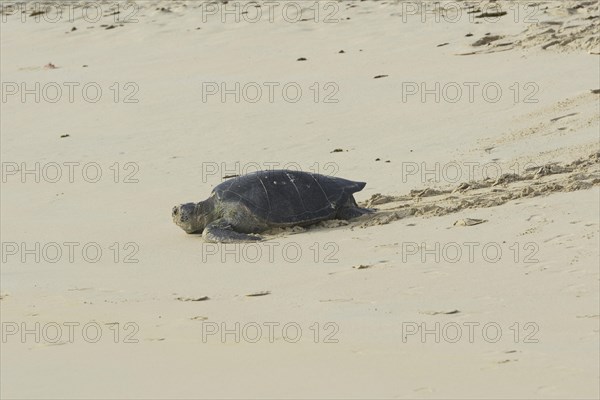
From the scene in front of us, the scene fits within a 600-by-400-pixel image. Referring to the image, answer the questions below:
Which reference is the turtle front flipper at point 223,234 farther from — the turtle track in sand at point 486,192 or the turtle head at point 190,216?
the turtle track in sand at point 486,192

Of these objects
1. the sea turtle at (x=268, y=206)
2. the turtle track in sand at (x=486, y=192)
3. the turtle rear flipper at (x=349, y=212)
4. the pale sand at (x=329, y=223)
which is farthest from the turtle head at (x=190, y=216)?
the turtle track in sand at (x=486, y=192)

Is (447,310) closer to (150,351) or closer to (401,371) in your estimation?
(401,371)

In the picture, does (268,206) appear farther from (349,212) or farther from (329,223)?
(349,212)

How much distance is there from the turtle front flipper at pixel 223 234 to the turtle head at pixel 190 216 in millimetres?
136

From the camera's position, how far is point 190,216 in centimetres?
918

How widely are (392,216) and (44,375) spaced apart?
138 inches

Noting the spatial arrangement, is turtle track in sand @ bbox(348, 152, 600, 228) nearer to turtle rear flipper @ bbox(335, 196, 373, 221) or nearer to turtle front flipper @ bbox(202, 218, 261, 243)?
turtle rear flipper @ bbox(335, 196, 373, 221)

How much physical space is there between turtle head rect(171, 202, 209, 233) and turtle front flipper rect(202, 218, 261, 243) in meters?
0.14

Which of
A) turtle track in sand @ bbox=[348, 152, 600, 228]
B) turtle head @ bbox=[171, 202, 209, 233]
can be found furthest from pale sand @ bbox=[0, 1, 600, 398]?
turtle head @ bbox=[171, 202, 209, 233]

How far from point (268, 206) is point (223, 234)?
0.44m

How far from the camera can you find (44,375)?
19.5 ft

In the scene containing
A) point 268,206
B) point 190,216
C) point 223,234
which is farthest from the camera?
point 190,216

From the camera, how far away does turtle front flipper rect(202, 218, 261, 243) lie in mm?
8771

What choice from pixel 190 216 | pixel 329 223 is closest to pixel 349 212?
pixel 329 223
